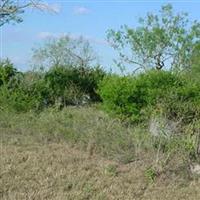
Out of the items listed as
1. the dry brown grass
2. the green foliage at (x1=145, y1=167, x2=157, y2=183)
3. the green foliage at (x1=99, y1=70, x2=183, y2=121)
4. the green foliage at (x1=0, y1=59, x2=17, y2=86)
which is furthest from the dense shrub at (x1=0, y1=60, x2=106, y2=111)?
the green foliage at (x1=145, y1=167, x2=157, y2=183)

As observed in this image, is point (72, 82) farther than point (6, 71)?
Yes

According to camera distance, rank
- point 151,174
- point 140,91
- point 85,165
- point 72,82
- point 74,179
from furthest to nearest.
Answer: point 72,82 → point 140,91 → point 85,165 → point 151,174 → point 74,179

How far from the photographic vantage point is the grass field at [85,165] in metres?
7.50

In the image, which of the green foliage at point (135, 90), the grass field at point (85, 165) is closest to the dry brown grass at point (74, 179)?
the grass field at point (85, 165)

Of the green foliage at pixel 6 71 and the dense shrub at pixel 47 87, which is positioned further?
the green foliage at pixel 6 71

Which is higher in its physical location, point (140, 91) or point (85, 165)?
point (140, 91)

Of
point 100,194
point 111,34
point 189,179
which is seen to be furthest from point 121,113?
point 111,34

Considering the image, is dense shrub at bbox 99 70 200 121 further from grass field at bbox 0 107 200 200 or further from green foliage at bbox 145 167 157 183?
green foliage at bbox 145 167 157 183

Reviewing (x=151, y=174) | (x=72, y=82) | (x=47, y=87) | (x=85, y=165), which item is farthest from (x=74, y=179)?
(x=72, y=82)

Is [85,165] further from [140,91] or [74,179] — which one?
[140,91]

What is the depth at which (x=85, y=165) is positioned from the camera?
870 centimetres

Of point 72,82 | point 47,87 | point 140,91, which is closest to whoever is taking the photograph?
point 140,91

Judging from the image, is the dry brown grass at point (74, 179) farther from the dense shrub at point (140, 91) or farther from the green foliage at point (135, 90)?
the green foliage at point (135, 90)

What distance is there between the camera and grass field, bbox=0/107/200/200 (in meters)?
7.50
